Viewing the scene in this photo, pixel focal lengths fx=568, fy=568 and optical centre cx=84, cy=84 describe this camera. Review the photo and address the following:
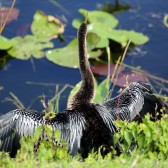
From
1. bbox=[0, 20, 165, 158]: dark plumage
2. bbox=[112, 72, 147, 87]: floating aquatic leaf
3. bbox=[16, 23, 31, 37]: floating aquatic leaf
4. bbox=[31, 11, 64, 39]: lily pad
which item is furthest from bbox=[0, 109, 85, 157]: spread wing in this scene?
bbox=[16, 23, 31, 37]: floating aquatic leaf

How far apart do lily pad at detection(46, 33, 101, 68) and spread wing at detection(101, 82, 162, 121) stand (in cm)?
230

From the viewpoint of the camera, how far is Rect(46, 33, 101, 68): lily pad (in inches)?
331

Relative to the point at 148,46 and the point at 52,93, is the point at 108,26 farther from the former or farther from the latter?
the point at 52,93

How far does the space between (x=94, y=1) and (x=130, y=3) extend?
63cm

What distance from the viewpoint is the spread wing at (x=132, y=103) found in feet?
19.1

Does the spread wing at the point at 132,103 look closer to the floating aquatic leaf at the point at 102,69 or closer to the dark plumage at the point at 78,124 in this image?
the dark plumage at the point at 78,124

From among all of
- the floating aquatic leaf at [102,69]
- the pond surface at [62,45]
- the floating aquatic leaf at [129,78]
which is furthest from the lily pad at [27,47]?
the floating aquatic leaf at [129,78]

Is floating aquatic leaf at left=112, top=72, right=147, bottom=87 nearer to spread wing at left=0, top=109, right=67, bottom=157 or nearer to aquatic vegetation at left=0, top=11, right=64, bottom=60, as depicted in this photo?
aquatic vegetation at left=0, top=11, right=64, bottom=60

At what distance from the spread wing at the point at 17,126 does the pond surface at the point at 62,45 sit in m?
2.28

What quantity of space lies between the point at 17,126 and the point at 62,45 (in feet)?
12.1

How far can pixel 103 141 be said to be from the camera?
529cm

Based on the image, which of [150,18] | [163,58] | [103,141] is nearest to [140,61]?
[163,58]

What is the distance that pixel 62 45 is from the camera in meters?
8.96

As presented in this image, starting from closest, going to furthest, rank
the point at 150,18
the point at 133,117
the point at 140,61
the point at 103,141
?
the point at 103,141, the point at 133,117, the point at 140,61, the point at 150,18
